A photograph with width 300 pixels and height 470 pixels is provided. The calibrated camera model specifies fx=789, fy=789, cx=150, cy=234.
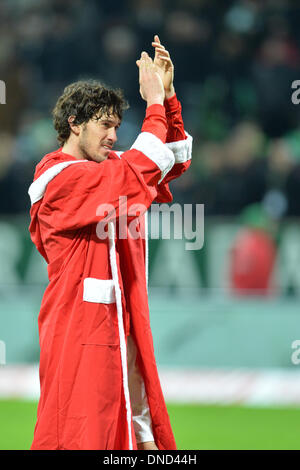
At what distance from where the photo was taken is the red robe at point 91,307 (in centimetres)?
314

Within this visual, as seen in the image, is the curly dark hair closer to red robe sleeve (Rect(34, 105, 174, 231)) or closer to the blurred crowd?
red robe sleeve (Rect(34, 105, 174, 231))

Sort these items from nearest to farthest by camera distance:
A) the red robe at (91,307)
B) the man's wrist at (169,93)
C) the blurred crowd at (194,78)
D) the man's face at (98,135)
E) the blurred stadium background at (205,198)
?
the red robe at (91,307)
the man's face at (98,135)
the man's wrist at (169,93)
the blurred stadium background at (205,198)
the blurred crowd at (194,78)

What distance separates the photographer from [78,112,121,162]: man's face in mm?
3377

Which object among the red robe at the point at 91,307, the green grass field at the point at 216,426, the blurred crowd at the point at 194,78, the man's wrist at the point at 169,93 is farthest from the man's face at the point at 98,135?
the blurred crowd at the point at 194,78

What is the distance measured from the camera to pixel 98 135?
3.38 metres

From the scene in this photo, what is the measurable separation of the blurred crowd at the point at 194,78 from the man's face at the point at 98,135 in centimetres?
530

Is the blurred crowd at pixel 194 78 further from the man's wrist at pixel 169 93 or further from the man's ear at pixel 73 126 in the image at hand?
the man's ear at pixel 73 126

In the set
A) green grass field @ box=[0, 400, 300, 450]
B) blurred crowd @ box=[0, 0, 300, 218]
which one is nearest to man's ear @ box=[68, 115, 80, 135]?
green grass field @ box=[0, 400, 300, 450]

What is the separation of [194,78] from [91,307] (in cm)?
730

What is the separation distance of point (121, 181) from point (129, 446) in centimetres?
107

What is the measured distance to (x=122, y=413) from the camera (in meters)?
3.21
